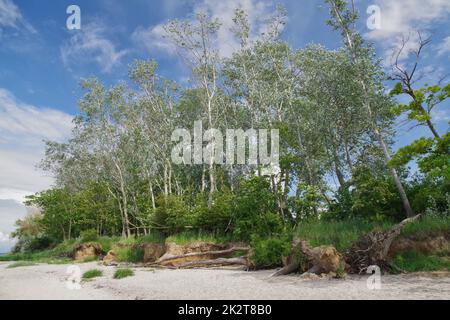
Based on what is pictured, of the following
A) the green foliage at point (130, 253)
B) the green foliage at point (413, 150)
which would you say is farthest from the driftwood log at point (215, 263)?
the green foliage at point (413, 150)

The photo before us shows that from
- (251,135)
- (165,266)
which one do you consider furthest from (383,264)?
(251,135)

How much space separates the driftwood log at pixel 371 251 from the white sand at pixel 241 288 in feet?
2.19

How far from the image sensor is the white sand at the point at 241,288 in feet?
26.0

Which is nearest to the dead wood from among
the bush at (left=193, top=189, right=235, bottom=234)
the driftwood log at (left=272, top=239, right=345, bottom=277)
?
the bush at (left=193, top=189, right=235, bottom=234)

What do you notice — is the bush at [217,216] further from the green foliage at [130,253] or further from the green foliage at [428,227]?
the green foliage at [428,227]

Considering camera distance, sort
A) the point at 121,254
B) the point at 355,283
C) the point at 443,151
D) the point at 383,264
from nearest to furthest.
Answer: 1. the point at 355,283
2. the point at 383,264
3. the point at 443,151
4. the point at 121,254

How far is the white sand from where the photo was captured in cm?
792

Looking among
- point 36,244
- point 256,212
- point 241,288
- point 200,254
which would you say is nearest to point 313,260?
point 241,288

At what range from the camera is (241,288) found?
31.2ft

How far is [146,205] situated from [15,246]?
2285 centimetres

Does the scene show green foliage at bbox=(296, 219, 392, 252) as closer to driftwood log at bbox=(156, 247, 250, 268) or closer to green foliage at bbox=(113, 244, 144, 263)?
driftwood log at bbox=(156, 247, 250, 268)

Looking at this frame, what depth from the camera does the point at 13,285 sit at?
13.0 m

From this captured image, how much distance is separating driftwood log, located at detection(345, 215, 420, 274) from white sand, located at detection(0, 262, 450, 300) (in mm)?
668
